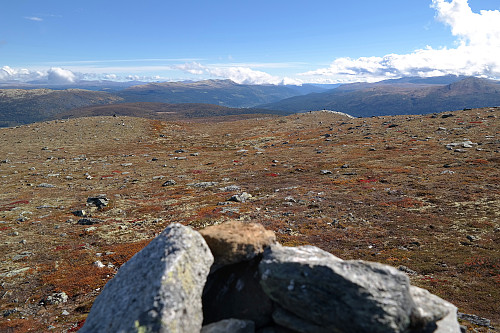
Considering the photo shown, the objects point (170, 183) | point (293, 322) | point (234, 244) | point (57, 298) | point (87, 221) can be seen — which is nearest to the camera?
point (293, 322)

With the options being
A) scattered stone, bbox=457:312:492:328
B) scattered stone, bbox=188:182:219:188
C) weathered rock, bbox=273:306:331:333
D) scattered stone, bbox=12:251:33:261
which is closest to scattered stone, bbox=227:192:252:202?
scattered stone, bbox=188:182:219:188

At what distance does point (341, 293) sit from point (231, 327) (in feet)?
13.9

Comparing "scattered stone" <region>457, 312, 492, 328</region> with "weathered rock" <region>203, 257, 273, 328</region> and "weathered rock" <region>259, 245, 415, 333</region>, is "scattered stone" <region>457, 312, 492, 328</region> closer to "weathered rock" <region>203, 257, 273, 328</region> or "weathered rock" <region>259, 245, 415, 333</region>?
"weathered rock" <region>259, 245, 415, 333</region>

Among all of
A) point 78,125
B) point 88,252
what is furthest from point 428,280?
point 78,125

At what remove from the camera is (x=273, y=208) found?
34.7 metres

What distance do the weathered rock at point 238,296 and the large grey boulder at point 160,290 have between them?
155cm

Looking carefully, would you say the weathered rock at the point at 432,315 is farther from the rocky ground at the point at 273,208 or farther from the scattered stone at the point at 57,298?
the scattered stone at the point at 57,298

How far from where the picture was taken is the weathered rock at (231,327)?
30.6 feet

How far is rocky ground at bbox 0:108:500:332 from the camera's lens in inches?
749

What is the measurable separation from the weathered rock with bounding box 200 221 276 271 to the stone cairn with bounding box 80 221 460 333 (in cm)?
4

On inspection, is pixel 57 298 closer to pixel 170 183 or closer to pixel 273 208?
pixel 273 208

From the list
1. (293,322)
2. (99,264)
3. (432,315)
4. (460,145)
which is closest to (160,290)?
(293,322)

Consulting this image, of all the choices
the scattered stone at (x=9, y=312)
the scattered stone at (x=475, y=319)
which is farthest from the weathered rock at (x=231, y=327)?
the scattered stone at (x=9, y=312)

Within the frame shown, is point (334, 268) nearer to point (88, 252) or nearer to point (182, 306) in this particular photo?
point (182, 306)
